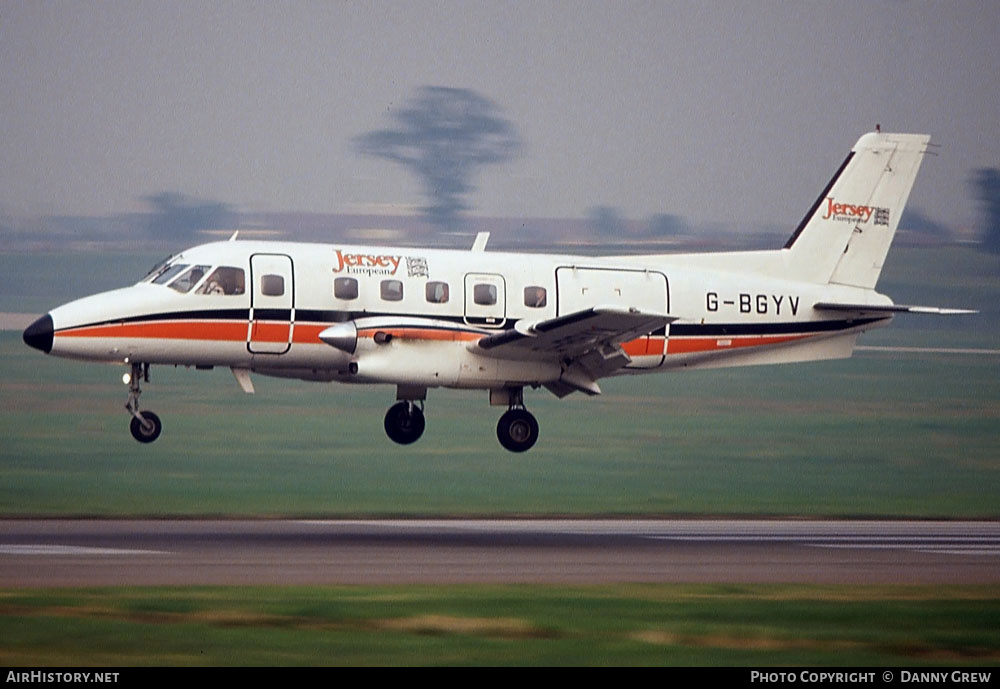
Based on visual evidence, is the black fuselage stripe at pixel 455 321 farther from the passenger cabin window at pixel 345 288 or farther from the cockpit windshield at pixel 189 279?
the cockpit windshield at pixel 189 279

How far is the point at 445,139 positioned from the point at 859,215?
158ft

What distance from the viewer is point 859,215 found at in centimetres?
2505

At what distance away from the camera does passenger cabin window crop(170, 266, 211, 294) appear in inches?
818

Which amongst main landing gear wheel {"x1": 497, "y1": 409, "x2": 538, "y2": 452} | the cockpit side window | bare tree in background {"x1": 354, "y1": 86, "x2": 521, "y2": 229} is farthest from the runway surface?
bare tree in background {"x1": 354, "y1": 86, "x2": 521, "y2": 229}

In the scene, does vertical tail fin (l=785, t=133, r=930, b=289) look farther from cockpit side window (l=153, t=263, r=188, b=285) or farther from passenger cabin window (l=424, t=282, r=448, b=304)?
cockpit side window (l=153, t=263, r=188, b=285)

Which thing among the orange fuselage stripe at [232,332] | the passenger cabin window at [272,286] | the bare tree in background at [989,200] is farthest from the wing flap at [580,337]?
the bare tree in background at [989,200]

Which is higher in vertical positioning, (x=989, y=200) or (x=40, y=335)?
(x=989, y=200)

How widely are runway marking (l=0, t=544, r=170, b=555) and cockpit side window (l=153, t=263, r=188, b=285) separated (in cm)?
478

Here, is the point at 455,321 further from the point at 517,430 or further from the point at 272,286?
the point at 272,286

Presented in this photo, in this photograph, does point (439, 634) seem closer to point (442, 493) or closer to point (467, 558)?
point (467, 558)

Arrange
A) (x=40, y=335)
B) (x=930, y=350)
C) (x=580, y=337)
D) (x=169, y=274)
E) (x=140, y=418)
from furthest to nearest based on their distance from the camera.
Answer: (x=930, y=350) < (x=580, y=337) < (x=140, y=418) < (x=169, y=274) < (x=40, y=335)

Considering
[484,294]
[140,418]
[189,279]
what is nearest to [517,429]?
[484,294]

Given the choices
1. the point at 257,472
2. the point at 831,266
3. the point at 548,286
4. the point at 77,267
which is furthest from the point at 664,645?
the point at 77,267
